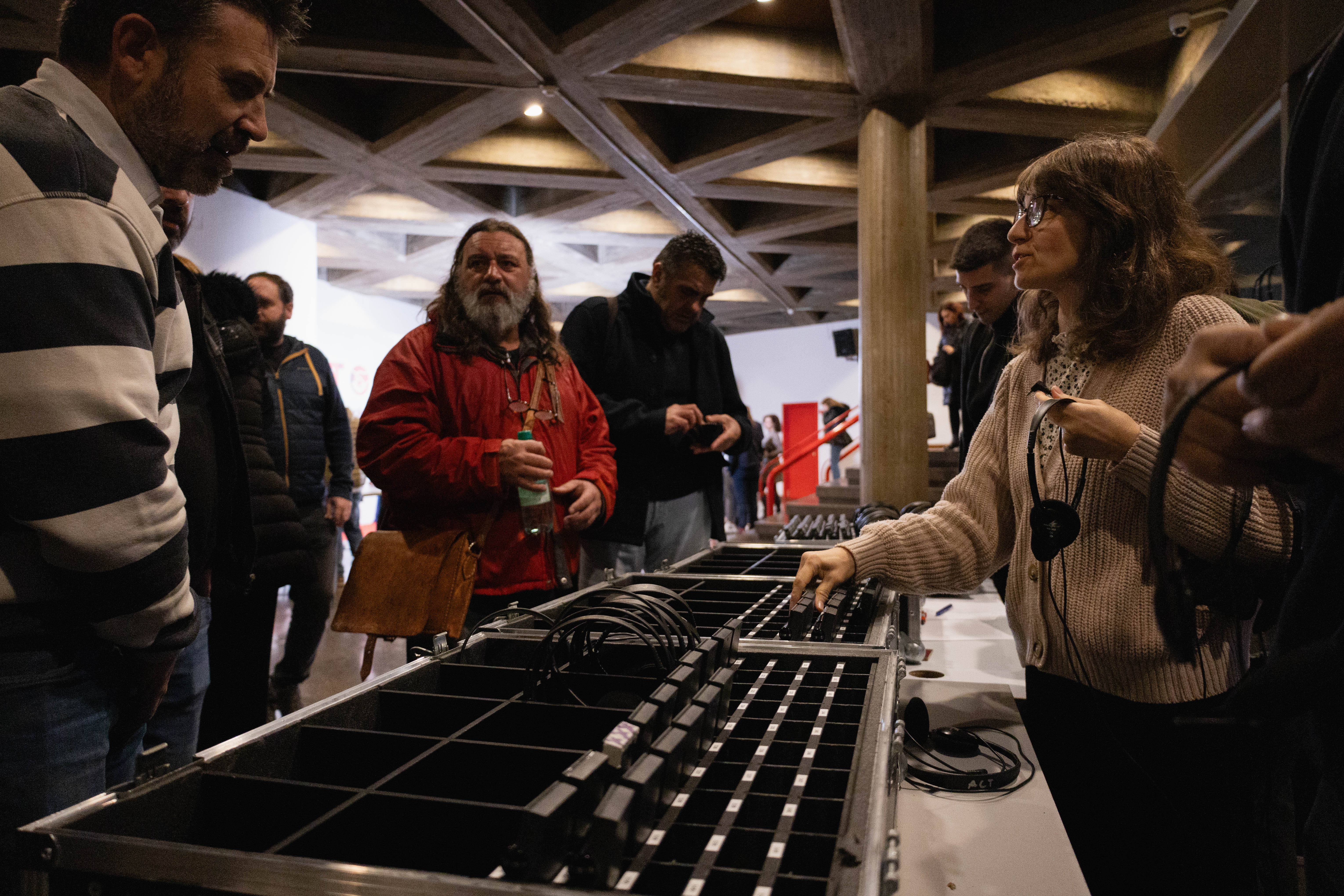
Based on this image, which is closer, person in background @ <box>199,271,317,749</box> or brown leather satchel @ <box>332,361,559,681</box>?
brown leather satchel @ <box>332,361,559,681</box>

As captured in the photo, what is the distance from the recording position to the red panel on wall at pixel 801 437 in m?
15.7

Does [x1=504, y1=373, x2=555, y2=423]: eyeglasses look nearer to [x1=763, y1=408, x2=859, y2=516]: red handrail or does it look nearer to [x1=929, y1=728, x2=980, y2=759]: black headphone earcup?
[x1=929, y1=728, x2=980, y2=759]: black headphone earcup

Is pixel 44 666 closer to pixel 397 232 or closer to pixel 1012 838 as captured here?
pixel 1012 838

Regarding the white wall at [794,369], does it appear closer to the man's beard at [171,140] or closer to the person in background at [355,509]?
the person in background at [355,509]

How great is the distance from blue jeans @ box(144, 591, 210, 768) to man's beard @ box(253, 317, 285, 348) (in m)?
1.89

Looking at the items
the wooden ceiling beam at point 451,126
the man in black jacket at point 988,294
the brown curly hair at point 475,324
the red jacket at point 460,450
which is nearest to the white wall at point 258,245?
the wooden ceiling beam at point 451,126

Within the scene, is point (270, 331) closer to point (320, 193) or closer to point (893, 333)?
point (893, 333)

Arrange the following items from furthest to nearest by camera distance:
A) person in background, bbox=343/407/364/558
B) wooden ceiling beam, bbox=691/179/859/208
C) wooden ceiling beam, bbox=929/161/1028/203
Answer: wooden ceiling beam, bbox=691/179/859/208, wooden ceiling beam, bbox=929/161/1028/203, person in background, bbox=343/407/364/558

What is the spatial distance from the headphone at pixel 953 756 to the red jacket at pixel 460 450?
1.03 m

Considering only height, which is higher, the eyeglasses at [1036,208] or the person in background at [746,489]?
the eyeglasses at [1036,208]

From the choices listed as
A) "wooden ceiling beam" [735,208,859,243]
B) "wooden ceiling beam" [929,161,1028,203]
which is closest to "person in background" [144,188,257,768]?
"wooden ceiling beam" [929,161,1028,203]

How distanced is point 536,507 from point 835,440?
907cm

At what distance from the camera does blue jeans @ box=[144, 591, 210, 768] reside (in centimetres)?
153

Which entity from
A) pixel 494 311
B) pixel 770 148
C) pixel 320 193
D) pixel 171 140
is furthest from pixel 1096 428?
pixel 320 193
